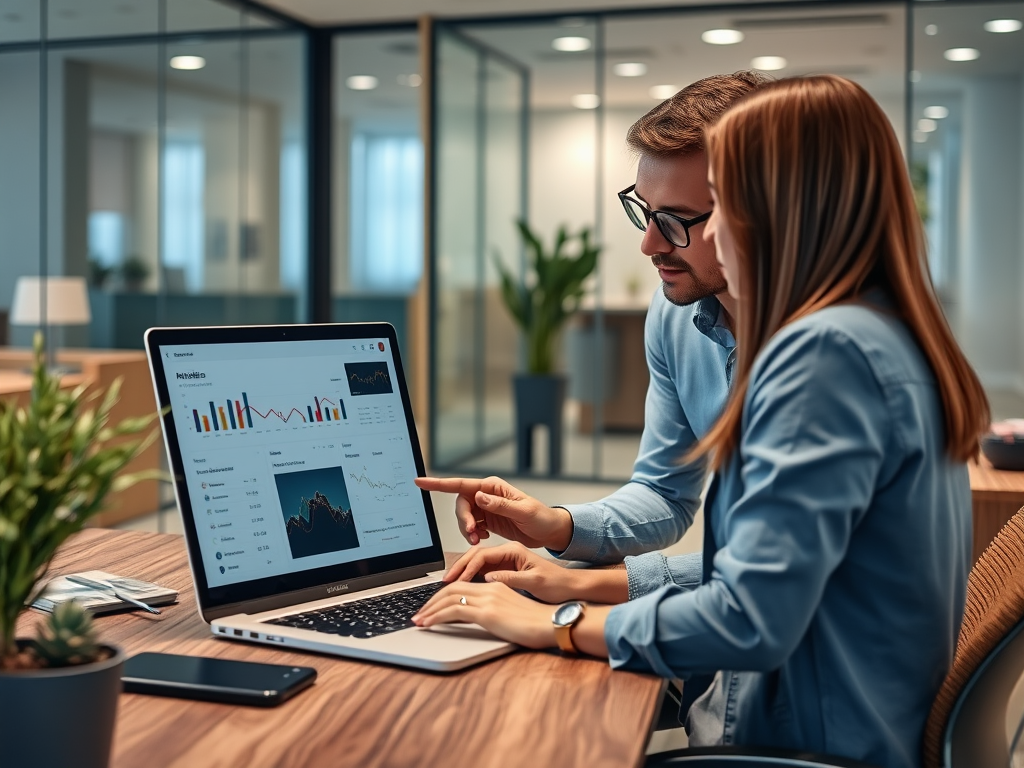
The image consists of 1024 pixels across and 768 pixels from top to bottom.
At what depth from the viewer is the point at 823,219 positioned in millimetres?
1037

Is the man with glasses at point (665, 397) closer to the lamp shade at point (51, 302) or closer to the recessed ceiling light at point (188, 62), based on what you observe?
the lamp shade at point (51, 302)

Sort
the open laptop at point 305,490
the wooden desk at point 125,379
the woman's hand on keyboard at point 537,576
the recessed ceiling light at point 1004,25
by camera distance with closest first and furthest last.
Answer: the open laptop at point 305,490
the woman's hand on keyboard at point 537,576
the wooden desk at point 125,379
the recessed ceiling light at point 1004,25

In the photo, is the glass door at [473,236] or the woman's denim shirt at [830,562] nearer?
the woman's denim shirt at [830,562]

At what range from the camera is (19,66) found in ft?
13.9

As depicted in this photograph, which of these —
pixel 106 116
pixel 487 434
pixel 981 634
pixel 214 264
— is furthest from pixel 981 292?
pixel 981 634

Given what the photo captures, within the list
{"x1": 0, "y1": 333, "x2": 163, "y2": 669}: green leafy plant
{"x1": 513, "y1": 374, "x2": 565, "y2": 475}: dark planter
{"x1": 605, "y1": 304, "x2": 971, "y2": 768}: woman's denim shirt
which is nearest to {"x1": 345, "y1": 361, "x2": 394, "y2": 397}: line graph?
{"x1": 605, "y1": 304, "x2": 971, "y2": 768}: woman's denim shirt

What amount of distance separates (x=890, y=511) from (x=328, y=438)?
63 centimetres

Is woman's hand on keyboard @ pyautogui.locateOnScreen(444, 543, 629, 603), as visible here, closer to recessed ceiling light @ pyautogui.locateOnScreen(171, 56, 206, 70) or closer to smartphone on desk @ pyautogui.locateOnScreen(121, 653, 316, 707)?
smartphone on desk @ pyautogui.locateOnScreen(121, 653, 316, 707)

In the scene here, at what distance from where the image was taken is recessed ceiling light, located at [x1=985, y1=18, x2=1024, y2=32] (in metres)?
5.55

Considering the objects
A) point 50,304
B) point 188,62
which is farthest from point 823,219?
point 188,62

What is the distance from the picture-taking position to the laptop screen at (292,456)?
3.94ft

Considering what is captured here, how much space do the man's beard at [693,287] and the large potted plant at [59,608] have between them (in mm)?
932

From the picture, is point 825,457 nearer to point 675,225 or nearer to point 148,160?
point 675,225

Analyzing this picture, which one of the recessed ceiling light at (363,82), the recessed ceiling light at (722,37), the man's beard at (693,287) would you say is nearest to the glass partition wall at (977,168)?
the recessed ceiling light at (722,37)
